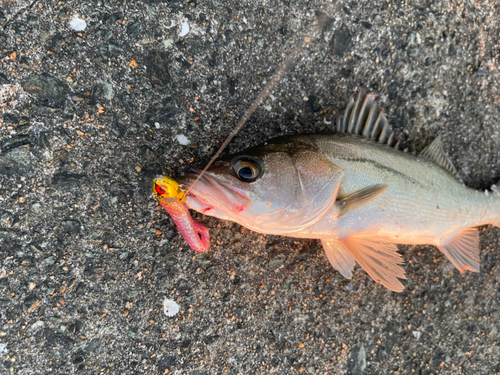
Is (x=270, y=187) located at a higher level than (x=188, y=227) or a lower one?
higher

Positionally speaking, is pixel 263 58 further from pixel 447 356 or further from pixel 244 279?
pixel 447 356

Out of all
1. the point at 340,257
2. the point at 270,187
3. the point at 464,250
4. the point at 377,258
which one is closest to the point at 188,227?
the point at 270,187

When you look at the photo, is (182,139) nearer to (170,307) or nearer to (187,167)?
(187,167)

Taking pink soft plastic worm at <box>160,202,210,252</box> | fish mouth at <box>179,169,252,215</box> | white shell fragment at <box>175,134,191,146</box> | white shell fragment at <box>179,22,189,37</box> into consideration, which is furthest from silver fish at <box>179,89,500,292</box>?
white shell fragment at <box>179,22,189,37</box>

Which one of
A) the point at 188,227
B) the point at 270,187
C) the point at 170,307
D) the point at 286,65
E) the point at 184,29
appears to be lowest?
the point at 170,307

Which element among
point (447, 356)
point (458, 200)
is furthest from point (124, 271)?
point (447, 356)

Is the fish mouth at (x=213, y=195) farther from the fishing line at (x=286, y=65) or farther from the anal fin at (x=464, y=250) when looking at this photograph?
the anal fin at (x=464, y=250)

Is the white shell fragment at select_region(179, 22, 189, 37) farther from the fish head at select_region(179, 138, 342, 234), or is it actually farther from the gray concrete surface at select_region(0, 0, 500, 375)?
the fish head at select_region(179, 138, 342, 234)
